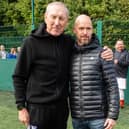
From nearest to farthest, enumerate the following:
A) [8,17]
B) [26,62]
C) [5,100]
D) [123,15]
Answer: [26,62] < [5,100] < [123,15] < [8,17]

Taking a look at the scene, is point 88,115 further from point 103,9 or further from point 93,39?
point 103,9

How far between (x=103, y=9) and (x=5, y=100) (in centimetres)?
1071

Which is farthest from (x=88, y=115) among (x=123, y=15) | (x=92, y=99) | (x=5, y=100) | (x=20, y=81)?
(x=123, y=15)

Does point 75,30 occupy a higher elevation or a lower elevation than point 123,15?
higher

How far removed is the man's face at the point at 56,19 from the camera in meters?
4.25

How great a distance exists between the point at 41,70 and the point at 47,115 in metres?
0.38

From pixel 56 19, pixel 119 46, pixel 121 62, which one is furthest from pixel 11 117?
pixel 56 19

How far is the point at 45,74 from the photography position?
4285 millimetres

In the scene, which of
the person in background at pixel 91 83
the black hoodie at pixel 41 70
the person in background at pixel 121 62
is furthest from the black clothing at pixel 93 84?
the person in background at pixel 121 62

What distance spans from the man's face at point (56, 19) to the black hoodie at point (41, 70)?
0.06 m

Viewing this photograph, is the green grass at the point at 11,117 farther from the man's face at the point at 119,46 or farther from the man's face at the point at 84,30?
the man's face at the point at 84,30

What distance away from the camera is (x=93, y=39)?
175 inches

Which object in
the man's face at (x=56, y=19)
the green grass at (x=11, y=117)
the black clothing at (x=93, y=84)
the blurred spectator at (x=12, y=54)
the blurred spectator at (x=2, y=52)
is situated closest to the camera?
the man's face at (x=56, y=19)

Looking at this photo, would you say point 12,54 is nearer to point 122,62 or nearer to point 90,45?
point 122,62
